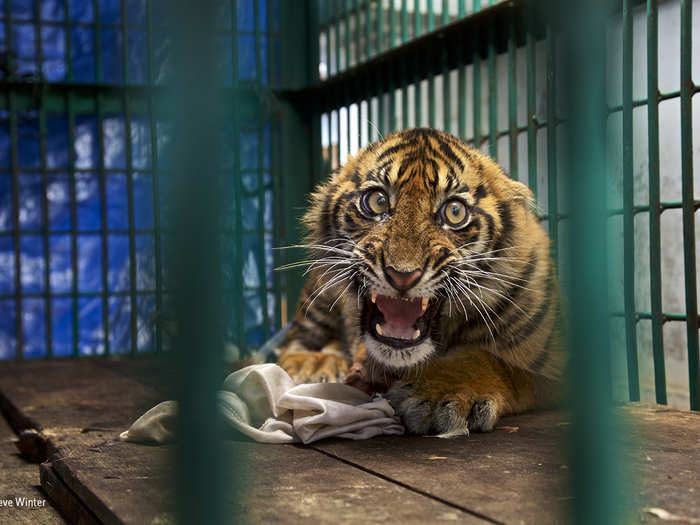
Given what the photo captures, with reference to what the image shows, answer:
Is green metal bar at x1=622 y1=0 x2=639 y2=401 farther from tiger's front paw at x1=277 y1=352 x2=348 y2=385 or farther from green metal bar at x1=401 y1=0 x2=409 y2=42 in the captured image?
green metal bar at x1=401 y1=0 x2=409 y2=42

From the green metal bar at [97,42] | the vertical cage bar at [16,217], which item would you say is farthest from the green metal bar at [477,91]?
the vertical cage bar at [16,217]

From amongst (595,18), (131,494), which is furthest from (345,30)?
(595,18)

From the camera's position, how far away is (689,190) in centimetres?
204

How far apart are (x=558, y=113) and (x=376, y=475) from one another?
31.2 inches

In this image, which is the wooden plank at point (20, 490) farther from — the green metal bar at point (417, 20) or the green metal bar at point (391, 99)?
the green metal bar at point (417, 20)

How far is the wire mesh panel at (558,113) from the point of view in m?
2.13

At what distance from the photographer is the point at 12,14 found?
3.62 m

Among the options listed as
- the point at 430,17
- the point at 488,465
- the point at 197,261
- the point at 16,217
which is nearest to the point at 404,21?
the point at 430,17

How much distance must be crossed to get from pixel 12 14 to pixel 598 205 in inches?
143

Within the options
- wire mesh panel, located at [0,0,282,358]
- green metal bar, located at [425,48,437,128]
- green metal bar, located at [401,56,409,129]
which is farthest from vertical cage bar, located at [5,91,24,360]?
green metal bar, located at [425,48,437,128]

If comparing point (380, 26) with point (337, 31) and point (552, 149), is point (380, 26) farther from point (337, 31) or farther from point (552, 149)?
point (552, 149)

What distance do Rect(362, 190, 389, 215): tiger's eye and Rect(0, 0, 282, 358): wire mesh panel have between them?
1.60 m

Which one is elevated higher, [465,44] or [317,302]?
[465,44]

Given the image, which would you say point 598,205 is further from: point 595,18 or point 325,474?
point 325,474
